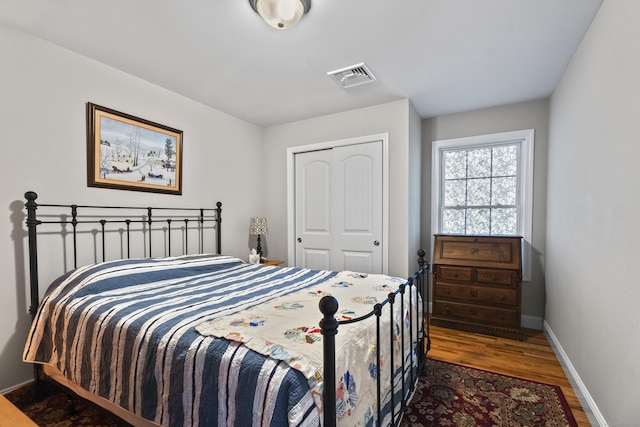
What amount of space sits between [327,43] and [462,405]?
2.65 metres

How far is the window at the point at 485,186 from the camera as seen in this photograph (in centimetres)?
330

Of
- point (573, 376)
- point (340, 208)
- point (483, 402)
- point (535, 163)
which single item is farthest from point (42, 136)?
point (535, 163)

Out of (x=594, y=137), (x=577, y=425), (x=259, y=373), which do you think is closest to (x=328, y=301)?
(x=259, y=373)

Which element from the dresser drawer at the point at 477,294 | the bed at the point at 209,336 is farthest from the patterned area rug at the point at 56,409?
the dresser drawer at the point at 477,294

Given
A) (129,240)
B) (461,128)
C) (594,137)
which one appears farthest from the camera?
(461,128)

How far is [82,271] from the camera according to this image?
1.98m

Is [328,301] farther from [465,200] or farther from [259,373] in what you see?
[465,200]

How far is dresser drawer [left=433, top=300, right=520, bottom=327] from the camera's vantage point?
2939mm

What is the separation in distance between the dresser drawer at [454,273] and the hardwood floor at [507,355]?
561 millimetres

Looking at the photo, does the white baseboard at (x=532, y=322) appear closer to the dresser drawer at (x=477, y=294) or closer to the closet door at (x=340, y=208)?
the dresser drawer at (x=477, y=294)

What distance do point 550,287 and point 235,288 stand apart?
3062 mm

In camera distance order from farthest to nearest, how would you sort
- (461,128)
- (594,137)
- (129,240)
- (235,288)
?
(461,128)
(129,240)
(235,288)
(594,137)

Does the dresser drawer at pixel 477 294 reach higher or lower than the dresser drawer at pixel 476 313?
higher

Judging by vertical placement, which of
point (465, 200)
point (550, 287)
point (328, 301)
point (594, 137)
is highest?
point (594, 137)
